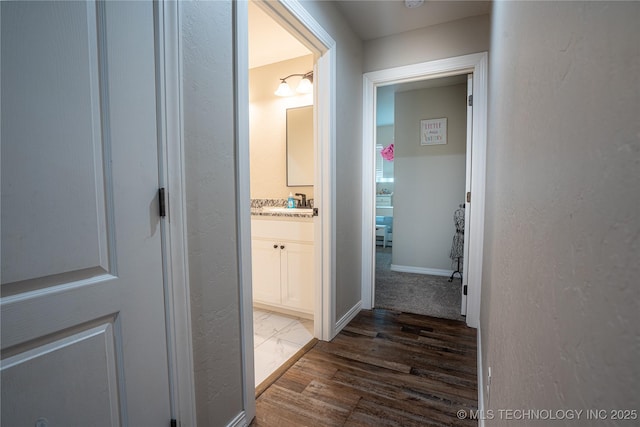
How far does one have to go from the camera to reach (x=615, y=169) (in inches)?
10.1

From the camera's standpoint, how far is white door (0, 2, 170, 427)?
2.29 ft

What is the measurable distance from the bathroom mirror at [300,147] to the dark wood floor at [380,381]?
5.09 ft

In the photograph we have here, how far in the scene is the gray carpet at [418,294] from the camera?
9.16ft

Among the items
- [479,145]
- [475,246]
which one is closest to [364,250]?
[475,246]

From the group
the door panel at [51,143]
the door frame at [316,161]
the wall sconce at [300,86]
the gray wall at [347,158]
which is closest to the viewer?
the door panel at [51,143]

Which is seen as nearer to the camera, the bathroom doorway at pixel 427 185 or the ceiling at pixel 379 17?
the ceiling at pixel 379 17

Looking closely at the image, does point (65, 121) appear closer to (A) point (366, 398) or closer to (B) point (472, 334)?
(A) point (366, 398)

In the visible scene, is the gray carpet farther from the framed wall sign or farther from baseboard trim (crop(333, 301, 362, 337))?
the framed wall sign

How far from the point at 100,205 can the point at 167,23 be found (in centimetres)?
65

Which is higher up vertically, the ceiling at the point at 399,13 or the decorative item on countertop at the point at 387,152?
the ceiling at the point at 399,13

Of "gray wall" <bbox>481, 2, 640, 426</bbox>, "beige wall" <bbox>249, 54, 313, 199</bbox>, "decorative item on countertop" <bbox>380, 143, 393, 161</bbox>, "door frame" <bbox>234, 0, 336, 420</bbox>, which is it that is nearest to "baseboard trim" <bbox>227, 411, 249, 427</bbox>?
"door frame" <bbox>234, 0, 336, 420</bbox>

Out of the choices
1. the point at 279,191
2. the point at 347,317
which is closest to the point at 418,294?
the point at 347,317

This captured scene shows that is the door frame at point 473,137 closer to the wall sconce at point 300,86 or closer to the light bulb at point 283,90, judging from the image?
the wall sconce at point 300,86

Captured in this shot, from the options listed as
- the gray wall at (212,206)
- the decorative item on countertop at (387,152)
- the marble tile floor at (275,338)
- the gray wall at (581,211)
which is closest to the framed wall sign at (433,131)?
the marble tile floor at (275,338)
